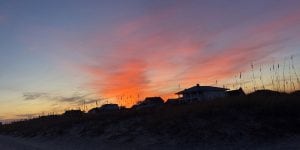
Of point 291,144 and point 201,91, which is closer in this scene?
point 291,144

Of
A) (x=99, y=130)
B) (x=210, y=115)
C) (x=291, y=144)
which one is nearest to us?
(x=291, y=144)

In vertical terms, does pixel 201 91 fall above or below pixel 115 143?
above

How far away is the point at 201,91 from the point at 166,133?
157ft

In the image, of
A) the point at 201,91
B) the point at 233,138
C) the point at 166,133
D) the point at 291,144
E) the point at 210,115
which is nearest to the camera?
the point at 291,144

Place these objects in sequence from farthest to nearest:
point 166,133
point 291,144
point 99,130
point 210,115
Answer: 1. point 99,130
2. point 210,115
3. point 166,133
4. point 291,144

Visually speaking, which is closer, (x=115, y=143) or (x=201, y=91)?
(x=115, y=143)

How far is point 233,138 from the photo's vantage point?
23688 millimetres

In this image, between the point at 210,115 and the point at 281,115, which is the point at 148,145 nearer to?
the point at 210,115

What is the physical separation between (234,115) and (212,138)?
11.7ft

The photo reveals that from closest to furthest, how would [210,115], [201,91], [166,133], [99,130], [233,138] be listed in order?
[233,138]
[166,133]
[210,115]
[99,130]
[201,91]

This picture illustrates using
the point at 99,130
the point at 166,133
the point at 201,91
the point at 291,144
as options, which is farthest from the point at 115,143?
the point at 201,91

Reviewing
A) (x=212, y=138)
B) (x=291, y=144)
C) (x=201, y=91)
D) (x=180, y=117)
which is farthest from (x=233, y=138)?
(x=201, y=91)

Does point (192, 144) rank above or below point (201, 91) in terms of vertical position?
below

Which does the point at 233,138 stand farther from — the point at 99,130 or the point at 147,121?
the point at 99,130
